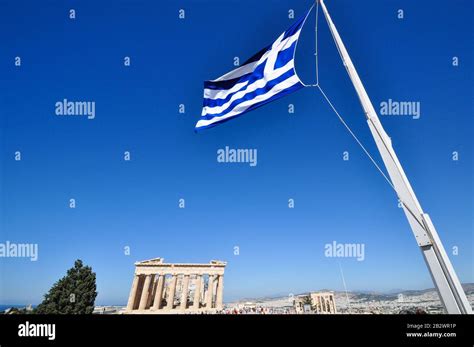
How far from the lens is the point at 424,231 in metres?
4.96

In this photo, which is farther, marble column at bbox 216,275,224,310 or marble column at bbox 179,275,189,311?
marble column at bbox 179,275,189,311

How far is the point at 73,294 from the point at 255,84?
1975 inches

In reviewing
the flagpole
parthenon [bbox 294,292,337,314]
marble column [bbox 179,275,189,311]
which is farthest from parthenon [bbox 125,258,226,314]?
the flagpole

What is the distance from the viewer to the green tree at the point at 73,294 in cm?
4616

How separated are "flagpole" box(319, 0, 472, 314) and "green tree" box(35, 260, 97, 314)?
51.3 m

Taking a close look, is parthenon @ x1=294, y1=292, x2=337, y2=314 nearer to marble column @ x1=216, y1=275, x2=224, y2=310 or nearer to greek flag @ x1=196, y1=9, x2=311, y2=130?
marble column @ x1=216, y1=275, x2=224, y2=310

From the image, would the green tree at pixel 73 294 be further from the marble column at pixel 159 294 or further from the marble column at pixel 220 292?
the marble column at pixel 220 292

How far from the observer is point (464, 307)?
4.47 m

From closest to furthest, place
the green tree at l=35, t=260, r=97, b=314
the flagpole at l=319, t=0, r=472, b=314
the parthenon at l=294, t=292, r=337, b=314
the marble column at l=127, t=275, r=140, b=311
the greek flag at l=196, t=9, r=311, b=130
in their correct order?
the flagpole at l=319, t=0, r=472, b=314
the greek flag at l=196, t=9, r=311, b=130
the green tree at l=35, t=260, r=97, b=314
the marble column at l=127, t=275, r=140, b=311
the parthenon at l=294, t=292, r=337, b=314

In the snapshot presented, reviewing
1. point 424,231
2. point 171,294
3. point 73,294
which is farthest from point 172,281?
point 424,231

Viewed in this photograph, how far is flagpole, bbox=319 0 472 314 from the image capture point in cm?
458
